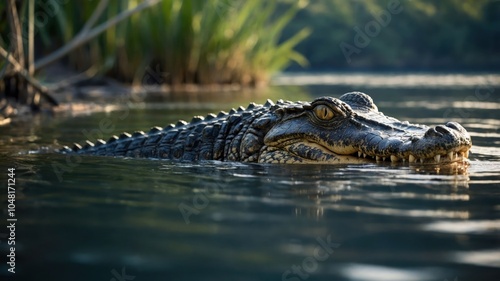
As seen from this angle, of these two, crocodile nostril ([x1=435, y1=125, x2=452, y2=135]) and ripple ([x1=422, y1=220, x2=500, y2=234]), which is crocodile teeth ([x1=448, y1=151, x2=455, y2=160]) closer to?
crocodile nostril ([x1=435, y1=125, x2=452, y2=135])

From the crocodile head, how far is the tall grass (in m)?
11.4

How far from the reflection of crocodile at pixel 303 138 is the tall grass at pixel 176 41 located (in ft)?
34.8

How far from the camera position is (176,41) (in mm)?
20859

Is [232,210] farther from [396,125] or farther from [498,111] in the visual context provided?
[498,111]

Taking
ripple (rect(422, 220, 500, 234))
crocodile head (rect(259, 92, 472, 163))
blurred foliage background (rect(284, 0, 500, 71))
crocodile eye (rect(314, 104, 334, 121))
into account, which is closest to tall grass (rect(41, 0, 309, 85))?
crocodile head (rect(259, 92, 472, 163))

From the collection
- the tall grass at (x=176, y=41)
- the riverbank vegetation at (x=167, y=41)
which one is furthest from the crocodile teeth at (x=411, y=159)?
the tall grass at (x=176, y=41)

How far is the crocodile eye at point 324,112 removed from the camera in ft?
21.1

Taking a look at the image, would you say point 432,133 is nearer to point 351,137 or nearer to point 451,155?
point 451,155

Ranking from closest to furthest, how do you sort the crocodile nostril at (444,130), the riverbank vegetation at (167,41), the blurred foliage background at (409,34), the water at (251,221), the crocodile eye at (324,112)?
1. the water at (251,221)
2. the crocodile nostril at (444,130)
3. the crocodile eye at (324,112)
4. the riverbank vegetation at (167,41)
5. the blurred foliage background at (409,34)

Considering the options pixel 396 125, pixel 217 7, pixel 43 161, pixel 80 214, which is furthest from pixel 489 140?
pixel 217 7

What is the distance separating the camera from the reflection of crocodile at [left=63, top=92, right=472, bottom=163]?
5859 millimetres

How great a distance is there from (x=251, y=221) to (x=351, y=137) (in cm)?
253

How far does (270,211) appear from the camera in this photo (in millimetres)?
4160

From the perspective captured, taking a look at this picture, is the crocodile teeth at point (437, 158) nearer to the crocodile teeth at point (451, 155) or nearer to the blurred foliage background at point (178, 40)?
the crocodile teeth at point (451, 155)
